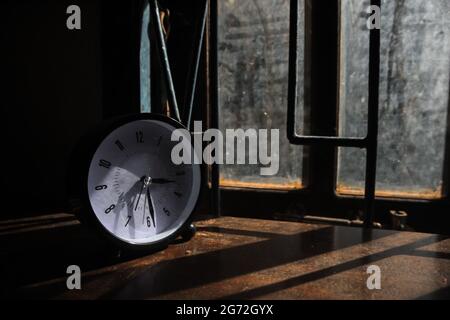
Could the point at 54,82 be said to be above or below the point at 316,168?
above

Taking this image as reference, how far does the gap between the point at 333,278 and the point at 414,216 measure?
62 centimetres

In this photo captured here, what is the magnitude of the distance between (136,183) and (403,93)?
0.86 metres

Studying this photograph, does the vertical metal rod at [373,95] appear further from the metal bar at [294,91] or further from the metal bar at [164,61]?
the metal bar at [164,61]

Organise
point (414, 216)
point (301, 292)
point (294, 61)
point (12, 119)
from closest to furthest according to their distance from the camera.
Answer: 1. point (301, 292)
2. point (294, 61)
3. point (414, 216)
4. point (12, 119)

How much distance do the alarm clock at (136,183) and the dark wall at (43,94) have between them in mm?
603

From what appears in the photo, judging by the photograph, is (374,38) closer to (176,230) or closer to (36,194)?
(176,230)

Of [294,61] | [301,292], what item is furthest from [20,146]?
[301,292]

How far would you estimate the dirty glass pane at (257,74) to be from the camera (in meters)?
1.34

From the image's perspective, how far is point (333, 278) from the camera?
73 cm

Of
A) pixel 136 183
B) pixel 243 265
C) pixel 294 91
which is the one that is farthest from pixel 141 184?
pixel 294 91

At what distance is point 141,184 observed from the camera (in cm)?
86

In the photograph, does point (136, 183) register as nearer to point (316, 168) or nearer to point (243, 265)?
point (243, 265)

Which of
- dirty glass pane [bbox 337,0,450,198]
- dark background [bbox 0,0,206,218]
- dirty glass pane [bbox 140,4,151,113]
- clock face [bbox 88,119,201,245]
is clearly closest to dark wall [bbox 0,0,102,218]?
dark background [bbox 0,0,206,218]

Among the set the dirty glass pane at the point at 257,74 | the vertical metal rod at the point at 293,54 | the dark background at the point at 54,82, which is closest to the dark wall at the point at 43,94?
the dark background at the point at 54,82
